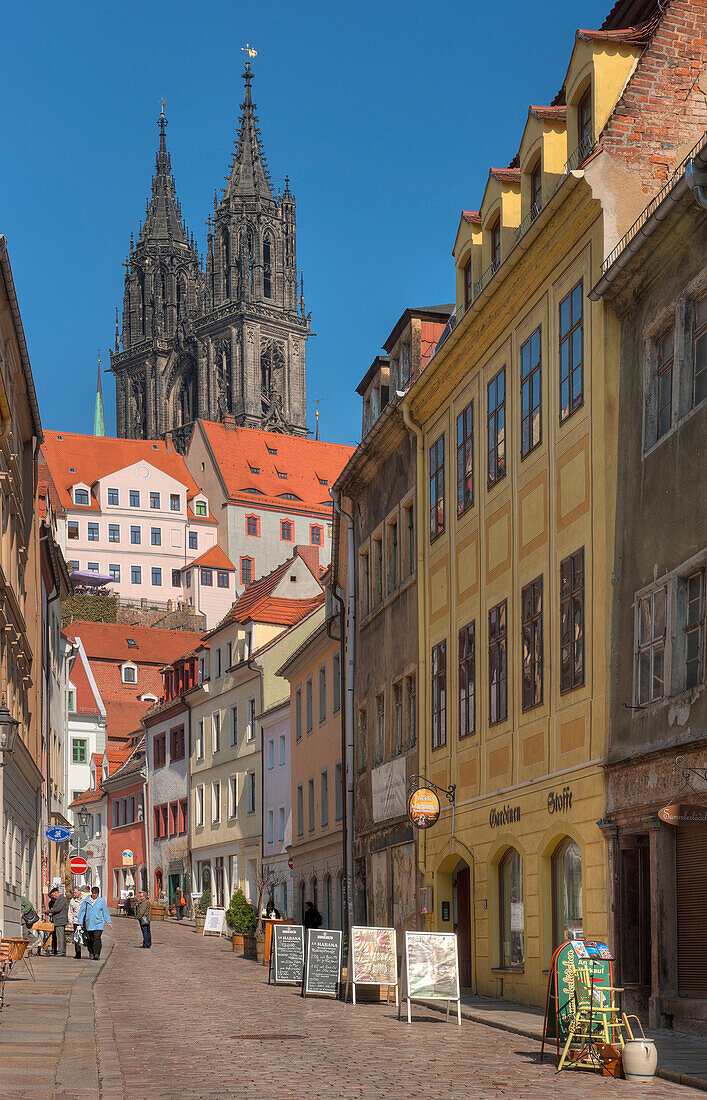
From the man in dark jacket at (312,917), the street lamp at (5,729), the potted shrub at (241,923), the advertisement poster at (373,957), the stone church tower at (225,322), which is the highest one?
the stone church tower at (225,322)

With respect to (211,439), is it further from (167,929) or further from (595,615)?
(595,615)

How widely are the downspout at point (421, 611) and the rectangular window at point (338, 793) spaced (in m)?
12.7

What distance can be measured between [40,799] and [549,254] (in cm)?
2864

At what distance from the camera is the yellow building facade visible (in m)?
20.7

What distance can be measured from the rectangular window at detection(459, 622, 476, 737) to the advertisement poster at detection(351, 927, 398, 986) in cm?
485

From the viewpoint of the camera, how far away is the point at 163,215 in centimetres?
19050

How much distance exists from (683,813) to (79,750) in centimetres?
7569

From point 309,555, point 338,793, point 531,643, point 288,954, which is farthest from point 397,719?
point 309,555

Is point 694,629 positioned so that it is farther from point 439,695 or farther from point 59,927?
point 59,927

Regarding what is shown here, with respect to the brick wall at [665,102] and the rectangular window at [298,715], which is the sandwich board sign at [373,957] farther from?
the rectangular window at [298,715]

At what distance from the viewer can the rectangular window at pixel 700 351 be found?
58.5ft

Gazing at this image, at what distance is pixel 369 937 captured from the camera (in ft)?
72.8

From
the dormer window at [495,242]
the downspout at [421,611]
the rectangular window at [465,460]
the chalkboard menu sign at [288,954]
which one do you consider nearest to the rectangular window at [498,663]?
the rectangular window at [465,460]

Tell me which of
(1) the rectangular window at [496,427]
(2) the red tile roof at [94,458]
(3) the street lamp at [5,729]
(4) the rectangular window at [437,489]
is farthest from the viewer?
(2) the red tile roof at [94,458]
